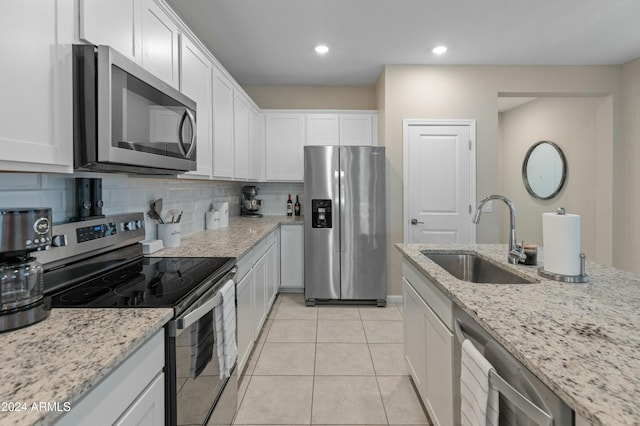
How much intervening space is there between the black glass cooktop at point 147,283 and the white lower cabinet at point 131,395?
186mm

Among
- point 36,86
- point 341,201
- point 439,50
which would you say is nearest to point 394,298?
point 341,201

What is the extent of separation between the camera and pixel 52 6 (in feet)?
3.24

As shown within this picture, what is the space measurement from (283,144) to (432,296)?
123 inches

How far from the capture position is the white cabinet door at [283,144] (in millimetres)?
4160

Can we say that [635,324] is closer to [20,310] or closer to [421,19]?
[20,310]

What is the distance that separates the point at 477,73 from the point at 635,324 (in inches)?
139

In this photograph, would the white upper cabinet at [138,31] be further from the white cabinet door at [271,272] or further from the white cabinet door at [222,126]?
the white cabinet door at [271,272]

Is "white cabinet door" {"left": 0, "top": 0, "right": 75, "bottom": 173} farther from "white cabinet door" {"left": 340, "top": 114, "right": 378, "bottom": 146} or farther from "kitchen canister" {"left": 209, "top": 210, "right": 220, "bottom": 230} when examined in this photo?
"white cabinet door" {"left": 340, "top": 114, "right": 378, "bottom": 146}

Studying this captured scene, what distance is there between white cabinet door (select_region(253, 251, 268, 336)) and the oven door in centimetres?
92

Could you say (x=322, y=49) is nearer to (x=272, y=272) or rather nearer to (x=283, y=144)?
(x=283, y=144)

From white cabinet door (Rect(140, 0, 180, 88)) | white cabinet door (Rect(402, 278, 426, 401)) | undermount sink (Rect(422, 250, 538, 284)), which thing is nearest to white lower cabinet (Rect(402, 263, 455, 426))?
white cabinet door (Rect(402, 278, 426, 401))

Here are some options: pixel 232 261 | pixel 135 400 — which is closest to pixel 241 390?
pixel 232 261

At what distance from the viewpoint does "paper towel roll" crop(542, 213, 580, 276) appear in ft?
4.08

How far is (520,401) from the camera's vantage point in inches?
30.9
